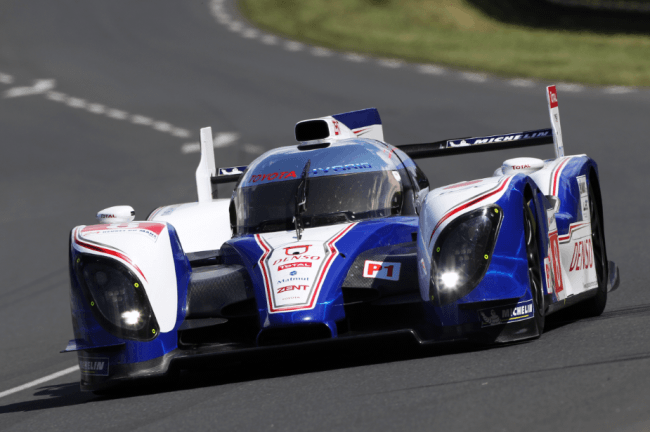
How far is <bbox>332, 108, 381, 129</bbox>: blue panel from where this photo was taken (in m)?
8.76

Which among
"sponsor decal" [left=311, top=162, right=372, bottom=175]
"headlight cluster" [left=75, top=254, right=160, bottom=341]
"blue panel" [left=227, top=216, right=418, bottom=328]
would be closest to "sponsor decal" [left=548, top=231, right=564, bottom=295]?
"blue panel" [left=227, top=216, right=418, bottom=328]

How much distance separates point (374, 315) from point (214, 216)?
2.75 meters

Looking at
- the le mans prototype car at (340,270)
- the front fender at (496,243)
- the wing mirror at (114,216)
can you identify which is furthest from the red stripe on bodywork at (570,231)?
the wing mirror at (114,216)

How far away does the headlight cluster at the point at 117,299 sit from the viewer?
18.2ft

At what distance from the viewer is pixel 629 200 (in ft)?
40.4

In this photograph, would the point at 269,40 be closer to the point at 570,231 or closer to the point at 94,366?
the point at 570,231

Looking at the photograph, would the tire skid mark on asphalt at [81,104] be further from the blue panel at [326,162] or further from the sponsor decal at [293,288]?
the sponsor decal at [293,288]

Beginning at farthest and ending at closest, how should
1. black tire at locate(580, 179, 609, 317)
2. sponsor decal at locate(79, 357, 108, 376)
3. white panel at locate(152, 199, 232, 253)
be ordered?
1. white panel at locate(152, 199, 232, 253)
2. black tire at locate(580, 179, 609, 317)
3. sponsor decal at locate(79, 357, 108, 376)

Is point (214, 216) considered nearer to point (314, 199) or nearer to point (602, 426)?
point (314, 199)

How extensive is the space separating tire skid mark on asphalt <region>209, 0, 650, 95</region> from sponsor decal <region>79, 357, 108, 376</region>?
14.6 metres

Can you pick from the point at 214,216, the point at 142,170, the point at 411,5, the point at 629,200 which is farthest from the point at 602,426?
the point at 411,5

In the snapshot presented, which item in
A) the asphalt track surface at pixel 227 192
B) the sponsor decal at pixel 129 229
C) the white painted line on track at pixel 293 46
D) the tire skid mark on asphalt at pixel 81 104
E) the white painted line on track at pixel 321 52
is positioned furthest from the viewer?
the white painted line on track at pixel 293 46

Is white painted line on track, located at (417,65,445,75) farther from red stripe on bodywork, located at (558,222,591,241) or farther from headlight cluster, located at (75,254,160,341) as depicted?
headlight cluster, located at (75,254,160,341)

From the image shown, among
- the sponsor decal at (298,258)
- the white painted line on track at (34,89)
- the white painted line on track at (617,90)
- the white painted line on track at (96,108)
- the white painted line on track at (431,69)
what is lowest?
the sponsor decal at (298,258)
